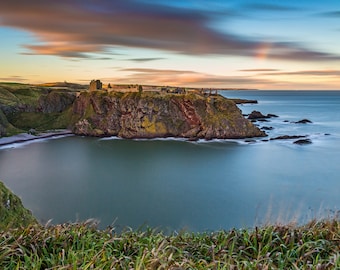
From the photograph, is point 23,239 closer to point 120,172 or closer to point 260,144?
point 120,172

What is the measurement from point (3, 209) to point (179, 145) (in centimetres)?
3940

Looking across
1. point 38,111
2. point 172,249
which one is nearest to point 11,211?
point 172,249

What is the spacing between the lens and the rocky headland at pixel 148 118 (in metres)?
54.8

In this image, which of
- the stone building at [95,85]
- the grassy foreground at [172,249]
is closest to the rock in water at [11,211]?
the grassy foreground at [172,249]

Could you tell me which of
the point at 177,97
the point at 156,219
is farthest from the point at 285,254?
the point at 177,97

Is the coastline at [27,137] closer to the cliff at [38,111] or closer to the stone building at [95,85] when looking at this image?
the cliff at [38,111]

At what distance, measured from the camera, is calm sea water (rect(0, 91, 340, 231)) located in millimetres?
21172

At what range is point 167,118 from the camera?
57531mm

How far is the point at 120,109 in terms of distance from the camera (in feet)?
197

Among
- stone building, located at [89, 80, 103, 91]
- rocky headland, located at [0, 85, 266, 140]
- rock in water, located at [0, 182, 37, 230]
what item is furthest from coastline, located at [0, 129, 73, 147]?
rock in water, located at [0, 182, 37, 230]

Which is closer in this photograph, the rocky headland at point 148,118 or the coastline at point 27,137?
the coastline at point 27,137

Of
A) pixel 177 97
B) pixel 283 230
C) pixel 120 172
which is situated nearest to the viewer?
pixel 283 230

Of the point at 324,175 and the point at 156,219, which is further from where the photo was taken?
the point at 324,175

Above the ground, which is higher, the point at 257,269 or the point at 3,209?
the point at 257,269
